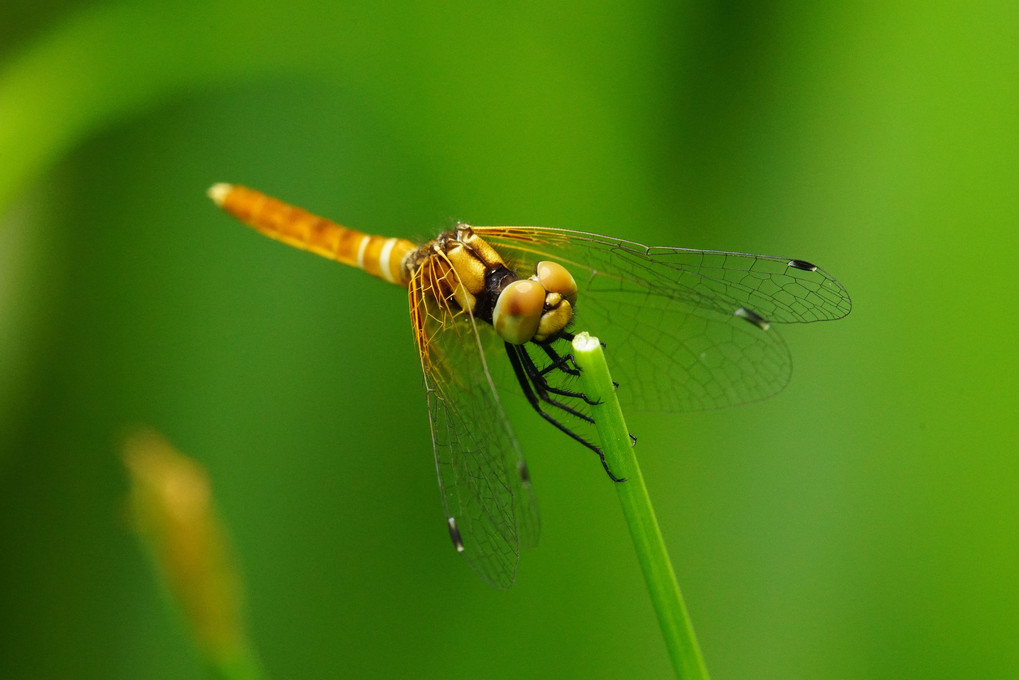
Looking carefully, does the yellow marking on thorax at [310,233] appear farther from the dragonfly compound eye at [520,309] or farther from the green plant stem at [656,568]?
the green plant stem at [656,568]

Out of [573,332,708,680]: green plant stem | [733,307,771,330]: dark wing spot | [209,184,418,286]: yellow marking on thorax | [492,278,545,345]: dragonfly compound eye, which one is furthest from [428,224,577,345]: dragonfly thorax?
[573,332,708,680]: green plant stem

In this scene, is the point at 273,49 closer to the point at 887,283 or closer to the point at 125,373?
the point at 125,373

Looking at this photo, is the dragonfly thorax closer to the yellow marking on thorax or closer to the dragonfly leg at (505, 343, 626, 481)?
the dragonfly leg at (505, 343, 626, 481)

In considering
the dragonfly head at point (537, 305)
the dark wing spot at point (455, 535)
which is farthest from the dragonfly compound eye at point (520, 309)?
the dark wing spot at point (455, 535)

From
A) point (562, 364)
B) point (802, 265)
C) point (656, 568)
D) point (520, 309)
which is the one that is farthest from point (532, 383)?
point (656, 568)

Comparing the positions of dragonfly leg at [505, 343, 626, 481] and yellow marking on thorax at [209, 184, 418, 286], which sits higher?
yellow marking on thorax at [209, 184, 418, 286]

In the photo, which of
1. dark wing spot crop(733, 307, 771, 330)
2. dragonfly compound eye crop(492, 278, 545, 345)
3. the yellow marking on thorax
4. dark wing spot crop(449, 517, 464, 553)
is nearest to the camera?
dark wing spot crop(449, 517, 464, 553)
